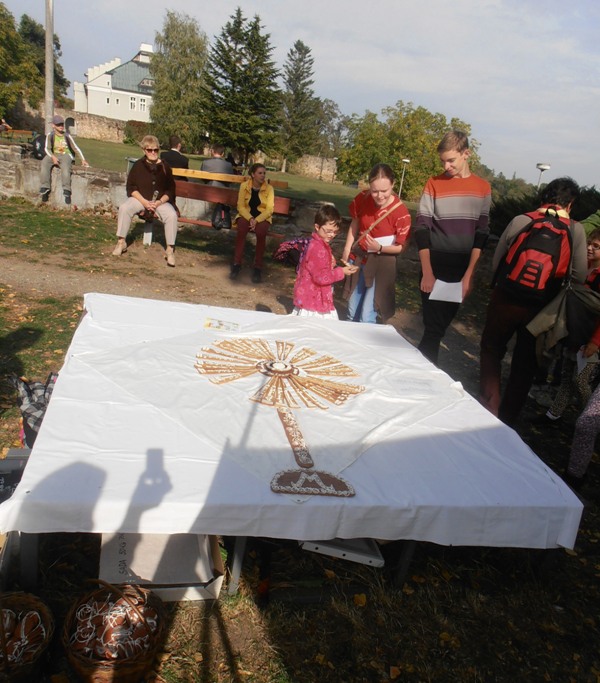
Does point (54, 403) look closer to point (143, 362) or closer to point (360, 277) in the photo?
point (143, 362)

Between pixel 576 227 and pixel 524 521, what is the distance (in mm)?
2253

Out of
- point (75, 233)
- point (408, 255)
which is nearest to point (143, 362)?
point (75, 233)

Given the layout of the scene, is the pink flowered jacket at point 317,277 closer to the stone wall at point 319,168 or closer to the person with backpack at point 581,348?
the person with backpack at point 581,348

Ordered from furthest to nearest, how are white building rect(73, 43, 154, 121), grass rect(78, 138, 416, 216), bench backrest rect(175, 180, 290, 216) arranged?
1. white building rect(73, 43, 154, 121)
2. grass rect(78, 138, 416, 216)
3. bench backrest rect(175, 180, 290, 216)

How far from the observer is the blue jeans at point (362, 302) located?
464cm

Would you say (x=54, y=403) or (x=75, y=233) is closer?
(x=54, y=403)

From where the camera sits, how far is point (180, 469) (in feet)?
6.30

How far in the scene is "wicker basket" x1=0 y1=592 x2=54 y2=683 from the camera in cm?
172

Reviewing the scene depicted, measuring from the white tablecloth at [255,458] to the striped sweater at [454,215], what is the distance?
4.42 ft

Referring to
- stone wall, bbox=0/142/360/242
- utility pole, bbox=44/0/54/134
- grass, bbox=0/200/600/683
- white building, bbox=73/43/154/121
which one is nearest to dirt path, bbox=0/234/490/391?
stone wall, bbox=0/142/360/242

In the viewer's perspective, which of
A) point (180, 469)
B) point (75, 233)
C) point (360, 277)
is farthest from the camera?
point (75, 233)

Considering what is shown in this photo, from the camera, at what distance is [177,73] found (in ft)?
155

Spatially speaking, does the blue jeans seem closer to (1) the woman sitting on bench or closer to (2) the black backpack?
(1) the woman sitting on bench

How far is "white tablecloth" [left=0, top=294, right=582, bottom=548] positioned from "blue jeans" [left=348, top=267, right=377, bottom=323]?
1.58 m
